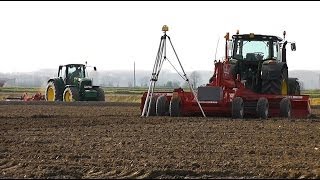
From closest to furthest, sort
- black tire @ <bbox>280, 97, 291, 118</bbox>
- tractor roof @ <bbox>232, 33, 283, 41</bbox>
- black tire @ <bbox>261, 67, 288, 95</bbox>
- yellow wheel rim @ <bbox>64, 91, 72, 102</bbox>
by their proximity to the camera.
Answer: black tire @ <bbox>280, 97, 291, 118</bbox> → black tire @ <bbox>261, 67, 288, 95</bbox> → tractor roof @ <bbox>232, 33, 283, 41</bbox> → yellow wheel rim @ <bbox>64, 91, 72, 102</bbox>

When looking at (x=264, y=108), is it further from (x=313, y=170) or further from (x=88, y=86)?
(x=88, y=86)

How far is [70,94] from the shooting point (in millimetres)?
33906

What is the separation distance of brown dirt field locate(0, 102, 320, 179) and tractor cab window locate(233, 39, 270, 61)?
502 cm

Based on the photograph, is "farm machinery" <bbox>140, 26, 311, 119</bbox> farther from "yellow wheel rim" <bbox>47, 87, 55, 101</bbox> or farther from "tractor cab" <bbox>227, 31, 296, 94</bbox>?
"yellow wheel rim" <bbox>47, 87, 55, 101</bbox>

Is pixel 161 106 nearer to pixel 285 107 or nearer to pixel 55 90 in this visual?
pixel 285 107

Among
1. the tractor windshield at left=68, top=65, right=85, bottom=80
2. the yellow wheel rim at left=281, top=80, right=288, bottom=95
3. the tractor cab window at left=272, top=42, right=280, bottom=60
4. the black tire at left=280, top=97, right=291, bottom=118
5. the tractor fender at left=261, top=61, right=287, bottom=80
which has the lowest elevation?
the black tire at left=280, top=97, right=291, bottom=118

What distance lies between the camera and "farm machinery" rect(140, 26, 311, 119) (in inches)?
761

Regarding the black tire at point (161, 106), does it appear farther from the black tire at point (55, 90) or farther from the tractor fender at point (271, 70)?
the black tire at point (55, 90)

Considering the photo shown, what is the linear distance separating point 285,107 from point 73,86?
17.8 meters

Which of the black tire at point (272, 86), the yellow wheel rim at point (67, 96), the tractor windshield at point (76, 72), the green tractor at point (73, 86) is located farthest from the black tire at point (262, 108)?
the tractor windshield at point (76, 72)

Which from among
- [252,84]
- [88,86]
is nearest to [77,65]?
[88,86]

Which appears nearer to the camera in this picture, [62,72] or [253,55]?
[253,55]

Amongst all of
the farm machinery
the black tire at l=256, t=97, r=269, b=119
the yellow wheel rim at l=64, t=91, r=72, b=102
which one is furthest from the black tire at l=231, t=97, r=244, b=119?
the yellow wheel rim at l=64, t=91, r=72, b=102

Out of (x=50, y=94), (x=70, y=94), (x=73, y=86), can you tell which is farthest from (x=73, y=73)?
(x=50, y=94)
